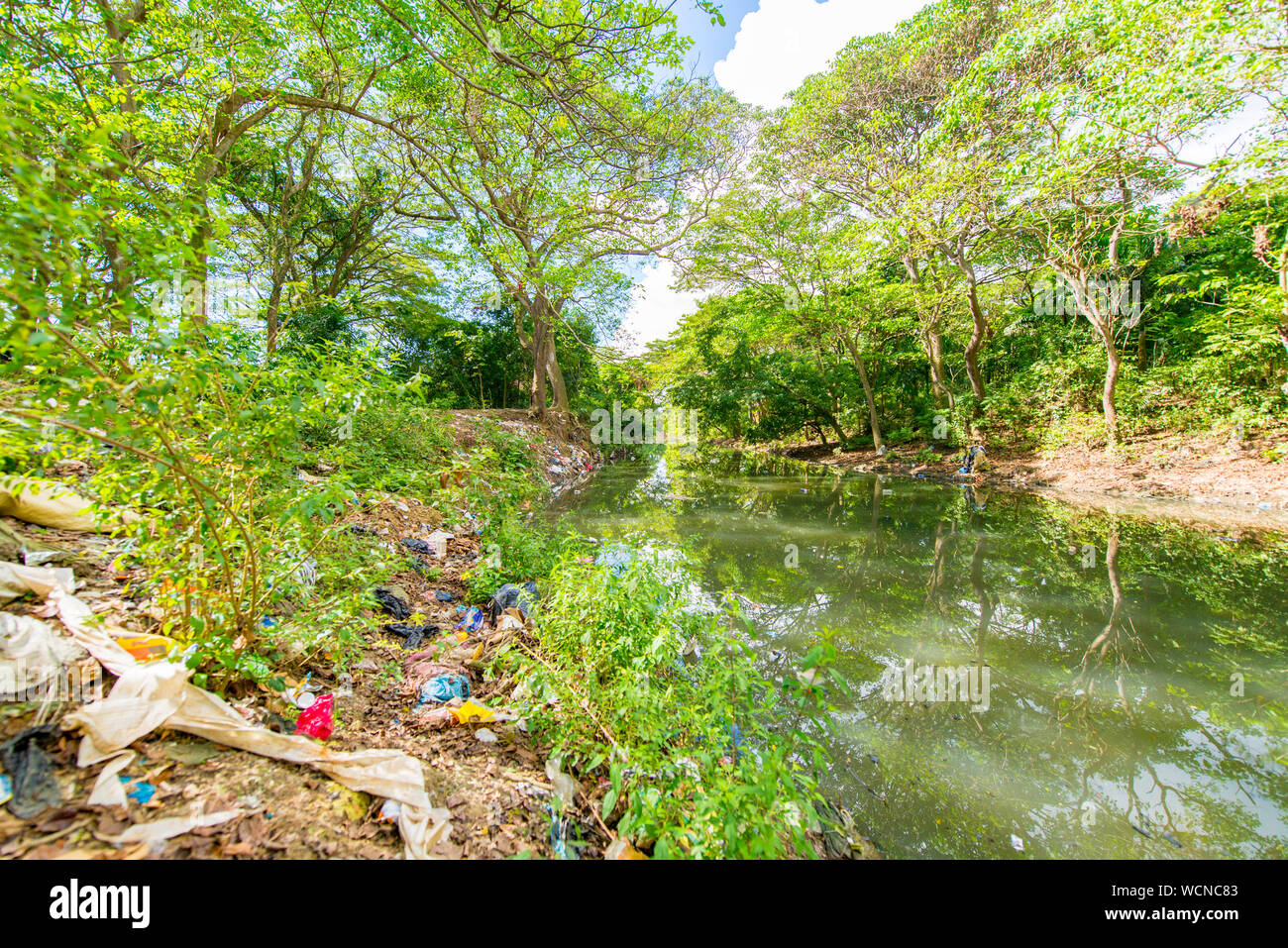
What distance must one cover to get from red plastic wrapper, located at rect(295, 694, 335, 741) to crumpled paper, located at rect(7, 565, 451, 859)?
0.68 ft

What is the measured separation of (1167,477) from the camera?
7.36m

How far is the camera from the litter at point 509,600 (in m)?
2.73

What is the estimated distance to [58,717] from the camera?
109cm

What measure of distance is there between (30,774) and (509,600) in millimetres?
1936

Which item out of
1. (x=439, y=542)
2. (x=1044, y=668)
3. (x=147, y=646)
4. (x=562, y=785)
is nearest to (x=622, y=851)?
(x=562, y=785)

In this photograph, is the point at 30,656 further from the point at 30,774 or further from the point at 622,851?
the point at 622,851

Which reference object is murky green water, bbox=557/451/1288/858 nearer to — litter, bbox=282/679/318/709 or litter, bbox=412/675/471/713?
litter, bbox=412/675/471/713

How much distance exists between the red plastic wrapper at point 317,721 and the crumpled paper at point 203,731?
0.21 m

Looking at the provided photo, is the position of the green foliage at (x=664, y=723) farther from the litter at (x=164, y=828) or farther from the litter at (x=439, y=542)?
the litter at (x=439, y=542)

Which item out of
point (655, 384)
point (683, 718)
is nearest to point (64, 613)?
point (683, 718)

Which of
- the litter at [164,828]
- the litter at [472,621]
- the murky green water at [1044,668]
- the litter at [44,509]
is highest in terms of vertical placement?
the litter at [44,509]

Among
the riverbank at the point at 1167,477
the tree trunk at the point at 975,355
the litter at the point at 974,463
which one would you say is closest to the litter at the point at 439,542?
the riverbank at the point at 1167,477

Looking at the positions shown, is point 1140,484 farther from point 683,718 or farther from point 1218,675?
point 683,718
